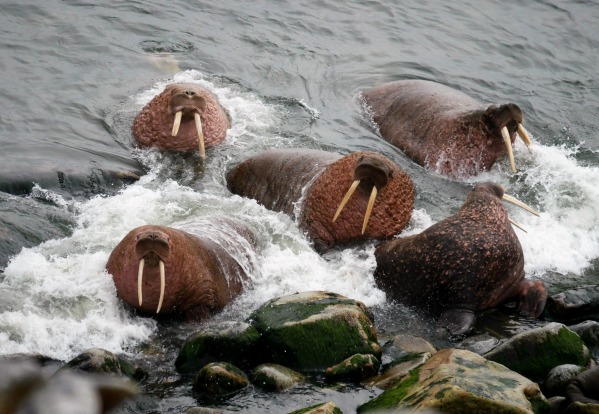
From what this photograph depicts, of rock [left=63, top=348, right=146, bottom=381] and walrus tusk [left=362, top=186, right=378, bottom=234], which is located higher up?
walrus tusk [left=362, top=186, right=378, bottom=234]

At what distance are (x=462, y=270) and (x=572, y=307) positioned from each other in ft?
3.43

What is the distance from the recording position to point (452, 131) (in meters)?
10.9

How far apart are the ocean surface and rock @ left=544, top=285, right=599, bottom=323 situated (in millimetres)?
416

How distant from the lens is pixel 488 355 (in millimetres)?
6180

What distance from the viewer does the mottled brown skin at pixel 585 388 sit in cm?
532

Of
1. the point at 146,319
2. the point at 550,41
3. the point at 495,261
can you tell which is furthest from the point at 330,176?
the point at 550,41

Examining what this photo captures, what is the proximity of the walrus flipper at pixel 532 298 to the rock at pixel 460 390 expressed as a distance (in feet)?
7.16

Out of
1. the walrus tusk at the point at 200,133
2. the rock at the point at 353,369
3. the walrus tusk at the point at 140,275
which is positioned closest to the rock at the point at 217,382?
the rock at the point at 353,369

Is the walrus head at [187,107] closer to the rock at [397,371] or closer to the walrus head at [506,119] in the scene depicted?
the walrus head at [506,119]

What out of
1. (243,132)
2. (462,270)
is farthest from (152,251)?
(243,132)

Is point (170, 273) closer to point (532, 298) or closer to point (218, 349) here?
point (218, 349)

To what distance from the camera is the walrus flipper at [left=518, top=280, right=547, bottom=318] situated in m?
7.64

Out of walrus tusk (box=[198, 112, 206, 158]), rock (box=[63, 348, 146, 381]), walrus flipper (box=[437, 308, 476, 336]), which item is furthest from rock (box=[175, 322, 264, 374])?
walrus tusk (box=[198, 112, 206, 158])

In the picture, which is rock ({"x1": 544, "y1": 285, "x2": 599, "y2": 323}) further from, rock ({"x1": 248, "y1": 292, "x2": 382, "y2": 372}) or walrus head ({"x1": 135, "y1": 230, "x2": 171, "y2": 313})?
walrus head ({"x1": 135, "y1": 230, "x2": 171, "y2": 313})
